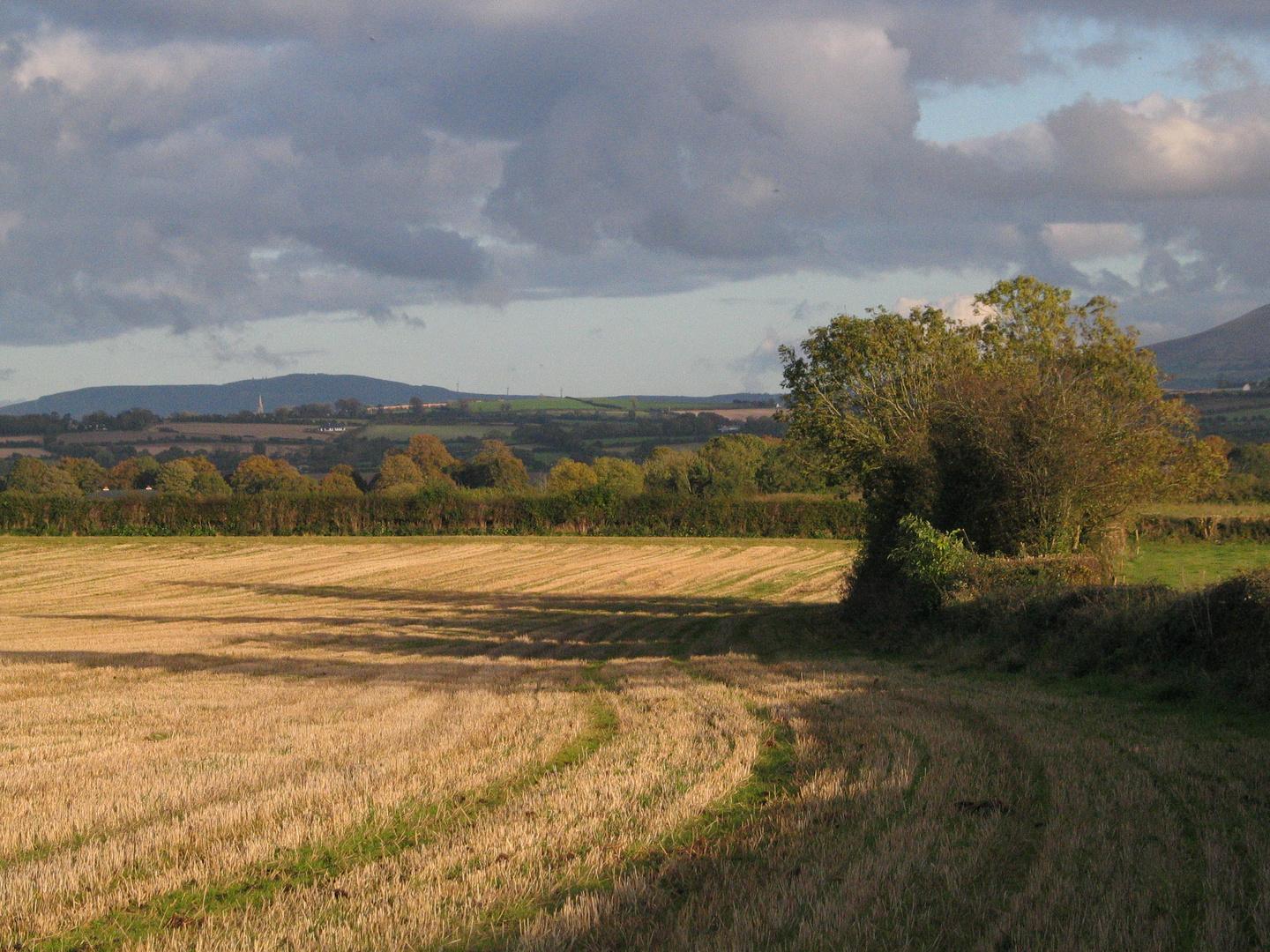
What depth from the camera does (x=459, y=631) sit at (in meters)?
27.9

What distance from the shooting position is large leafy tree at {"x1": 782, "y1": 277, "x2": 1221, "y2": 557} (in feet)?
79.4

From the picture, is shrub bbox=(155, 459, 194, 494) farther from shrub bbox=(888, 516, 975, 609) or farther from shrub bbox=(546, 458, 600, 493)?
shrub bbox=(888, 516, 975, 609)

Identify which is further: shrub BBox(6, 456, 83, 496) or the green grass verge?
shrub BBox(6, 456, 83, 496)

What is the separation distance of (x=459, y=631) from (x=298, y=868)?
2172 centimetres

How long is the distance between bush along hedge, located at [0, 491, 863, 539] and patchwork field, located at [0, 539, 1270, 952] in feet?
165

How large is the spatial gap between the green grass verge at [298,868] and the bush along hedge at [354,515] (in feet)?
194

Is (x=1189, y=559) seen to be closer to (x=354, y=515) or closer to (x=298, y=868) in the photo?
(x=298, y=868)

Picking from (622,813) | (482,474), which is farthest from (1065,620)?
(482,474)

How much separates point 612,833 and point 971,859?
232cm

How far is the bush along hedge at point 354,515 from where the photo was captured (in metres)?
68.5

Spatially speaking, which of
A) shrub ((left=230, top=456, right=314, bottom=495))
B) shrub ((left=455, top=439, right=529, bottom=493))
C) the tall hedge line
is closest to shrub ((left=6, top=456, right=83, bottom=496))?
shrub ((left=230, top=456, right=314, bottom=495))

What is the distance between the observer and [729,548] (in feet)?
194

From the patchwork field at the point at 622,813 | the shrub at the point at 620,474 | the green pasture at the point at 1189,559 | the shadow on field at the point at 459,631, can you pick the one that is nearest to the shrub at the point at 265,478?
→ the shrub at the point at 620,474

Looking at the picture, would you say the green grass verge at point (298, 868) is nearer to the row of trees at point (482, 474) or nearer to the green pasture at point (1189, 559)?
the green pasture at point (1189, 559)
